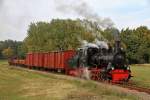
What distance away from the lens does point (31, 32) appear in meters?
116

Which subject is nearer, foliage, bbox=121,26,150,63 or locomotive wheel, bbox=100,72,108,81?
locomotive wheel, bbox=100,72,108,81

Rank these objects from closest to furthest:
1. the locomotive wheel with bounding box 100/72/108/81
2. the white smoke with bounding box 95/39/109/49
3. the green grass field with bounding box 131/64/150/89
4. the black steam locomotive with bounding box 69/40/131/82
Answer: the black steam locomotive with bounding box 69/40/131/82 → the locomotive wheel with bounding box 100/72/108/81 → the green grass field with bounding box 131/64/150/89 → the white smoke with bounding box 95/39/109/49

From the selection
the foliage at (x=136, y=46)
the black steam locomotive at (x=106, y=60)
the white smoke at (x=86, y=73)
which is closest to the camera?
the black steam locomotive at (x=106, y=60)


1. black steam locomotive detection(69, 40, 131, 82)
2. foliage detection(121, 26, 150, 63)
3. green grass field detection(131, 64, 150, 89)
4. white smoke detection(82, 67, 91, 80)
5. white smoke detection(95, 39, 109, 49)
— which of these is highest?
foliage detection(121, 26, 150, 63)

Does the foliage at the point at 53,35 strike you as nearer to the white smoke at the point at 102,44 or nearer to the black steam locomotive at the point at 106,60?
the white smoke at the point at 102,44

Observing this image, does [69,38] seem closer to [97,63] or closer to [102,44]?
[102,44]

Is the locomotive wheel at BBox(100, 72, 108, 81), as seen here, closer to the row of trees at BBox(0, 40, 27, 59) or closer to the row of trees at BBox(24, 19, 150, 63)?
the row of trees at BBox(24, 19, 150, 63)

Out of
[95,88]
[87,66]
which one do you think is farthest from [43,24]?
[95,88]

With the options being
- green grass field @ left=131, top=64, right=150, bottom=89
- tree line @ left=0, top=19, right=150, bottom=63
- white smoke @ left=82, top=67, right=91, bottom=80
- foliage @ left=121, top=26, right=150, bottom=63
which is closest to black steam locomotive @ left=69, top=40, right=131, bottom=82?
white smoke @ left=82, top=67, right=91, bottom=80

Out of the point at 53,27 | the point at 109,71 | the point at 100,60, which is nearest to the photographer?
the point at 109,71

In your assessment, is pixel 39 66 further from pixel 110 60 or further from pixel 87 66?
pixel 110 60

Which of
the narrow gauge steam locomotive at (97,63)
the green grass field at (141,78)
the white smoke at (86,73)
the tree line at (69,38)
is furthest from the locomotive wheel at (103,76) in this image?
the tree line at (69,38)

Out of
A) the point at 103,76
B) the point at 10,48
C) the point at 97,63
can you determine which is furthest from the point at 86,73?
the point at 10,48

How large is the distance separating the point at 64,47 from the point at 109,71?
70529mm
